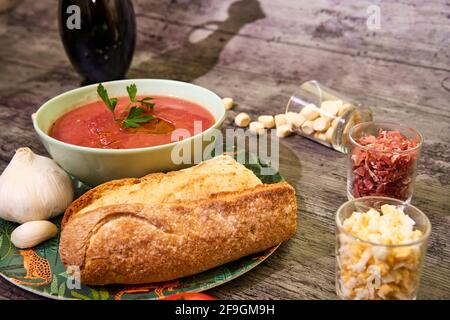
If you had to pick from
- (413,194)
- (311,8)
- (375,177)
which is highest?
(311,8)

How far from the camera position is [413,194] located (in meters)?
2.01

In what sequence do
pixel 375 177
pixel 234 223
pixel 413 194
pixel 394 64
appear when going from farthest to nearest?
pixel 394 64, pixel 413 194, pixel 375 177, pixel 234 223

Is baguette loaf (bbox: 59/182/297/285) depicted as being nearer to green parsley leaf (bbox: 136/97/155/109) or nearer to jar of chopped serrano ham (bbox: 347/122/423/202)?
jar of chopped serrano ham (bbox: 347/122/423/202)

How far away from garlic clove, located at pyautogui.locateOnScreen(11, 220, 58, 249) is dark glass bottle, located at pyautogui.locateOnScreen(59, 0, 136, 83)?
124cm

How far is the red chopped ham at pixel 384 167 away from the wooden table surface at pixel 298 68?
0.15 metres

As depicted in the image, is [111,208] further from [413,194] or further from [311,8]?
[311,8]

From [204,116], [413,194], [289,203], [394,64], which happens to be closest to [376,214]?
[289,203]

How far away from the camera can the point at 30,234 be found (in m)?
1.65

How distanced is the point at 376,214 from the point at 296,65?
1.78m

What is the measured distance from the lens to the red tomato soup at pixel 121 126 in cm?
188

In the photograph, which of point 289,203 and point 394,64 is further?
point 394,64

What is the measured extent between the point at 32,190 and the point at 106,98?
0.42 m

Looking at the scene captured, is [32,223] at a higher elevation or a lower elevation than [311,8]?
lower

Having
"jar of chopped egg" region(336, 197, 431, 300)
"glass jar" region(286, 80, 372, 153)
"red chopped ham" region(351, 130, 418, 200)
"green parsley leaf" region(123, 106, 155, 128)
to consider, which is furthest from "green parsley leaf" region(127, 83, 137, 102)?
"jar of chopped egg" region(336, 197, 431, 300)
